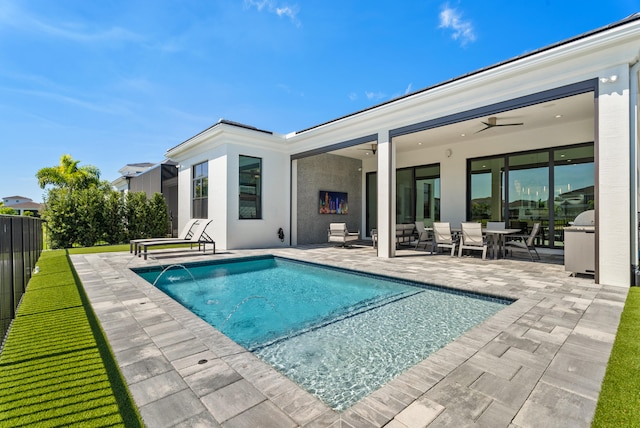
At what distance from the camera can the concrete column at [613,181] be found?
475cm

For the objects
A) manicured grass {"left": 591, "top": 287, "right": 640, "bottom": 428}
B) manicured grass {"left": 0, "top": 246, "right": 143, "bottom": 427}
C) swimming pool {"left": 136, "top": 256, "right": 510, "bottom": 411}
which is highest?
manicured grass {"left": 591, "top": 287, "right": 640, "bottom": 428}

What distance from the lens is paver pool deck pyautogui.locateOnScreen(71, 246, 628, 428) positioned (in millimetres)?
1642

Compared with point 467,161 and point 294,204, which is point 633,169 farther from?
point 294,204

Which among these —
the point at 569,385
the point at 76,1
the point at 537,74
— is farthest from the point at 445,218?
the point at 76,1

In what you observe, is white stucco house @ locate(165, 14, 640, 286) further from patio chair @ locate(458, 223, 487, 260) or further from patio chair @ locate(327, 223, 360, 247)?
patio chair @ locate(458, 223, 487, 260)

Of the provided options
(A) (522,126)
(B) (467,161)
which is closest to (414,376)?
(A) (522,126)

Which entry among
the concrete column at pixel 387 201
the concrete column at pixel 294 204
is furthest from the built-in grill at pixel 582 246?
the concrete column at pixel 294 204

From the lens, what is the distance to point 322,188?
12.8 metres

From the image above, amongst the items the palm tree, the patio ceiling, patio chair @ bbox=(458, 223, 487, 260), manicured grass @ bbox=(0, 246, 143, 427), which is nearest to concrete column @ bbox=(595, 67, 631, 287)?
the patio ceiling

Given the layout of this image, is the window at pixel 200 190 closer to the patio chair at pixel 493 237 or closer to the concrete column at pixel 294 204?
the concrete column at pixel 294 204

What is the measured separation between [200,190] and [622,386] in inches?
496

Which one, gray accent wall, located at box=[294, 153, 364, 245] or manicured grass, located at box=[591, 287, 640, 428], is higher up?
gray accent wall, located at box=[294, 153, 364, 245]

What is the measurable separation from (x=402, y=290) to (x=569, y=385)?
3226 mm

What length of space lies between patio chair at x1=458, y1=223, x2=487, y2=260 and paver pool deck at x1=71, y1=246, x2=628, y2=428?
13.2ft
